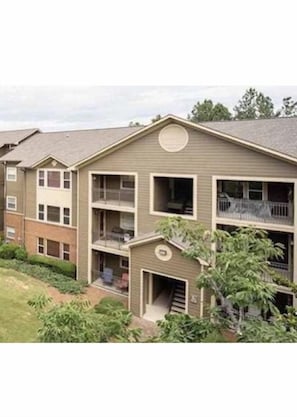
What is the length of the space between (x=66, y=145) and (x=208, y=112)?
1525 mm

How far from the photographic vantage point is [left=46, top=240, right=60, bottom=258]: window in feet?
12.9

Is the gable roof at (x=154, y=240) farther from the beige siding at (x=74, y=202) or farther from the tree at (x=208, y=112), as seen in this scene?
the tree at (x=208, y=112)

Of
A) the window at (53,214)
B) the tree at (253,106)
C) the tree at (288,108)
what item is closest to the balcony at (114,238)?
the window at (53,214)

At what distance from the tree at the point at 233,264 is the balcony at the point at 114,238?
74 centimetres

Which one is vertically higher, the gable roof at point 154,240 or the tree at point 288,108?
the tree at point 288,108

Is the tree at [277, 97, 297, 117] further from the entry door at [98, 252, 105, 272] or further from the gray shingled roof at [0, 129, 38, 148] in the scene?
the gray shingled roof at [0, 129, 38, 148]

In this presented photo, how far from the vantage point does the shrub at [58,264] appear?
3873 millimetres

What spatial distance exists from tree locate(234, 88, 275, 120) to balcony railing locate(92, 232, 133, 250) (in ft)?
5.54

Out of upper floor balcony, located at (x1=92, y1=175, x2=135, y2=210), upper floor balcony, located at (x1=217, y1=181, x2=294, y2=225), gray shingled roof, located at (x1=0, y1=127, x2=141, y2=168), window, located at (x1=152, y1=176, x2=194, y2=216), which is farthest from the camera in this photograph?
upper floor balcony, located at (x1=92, y1=175, x2=135, y2=210)

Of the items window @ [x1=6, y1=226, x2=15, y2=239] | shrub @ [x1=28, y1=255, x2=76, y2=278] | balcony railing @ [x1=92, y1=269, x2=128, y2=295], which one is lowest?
balcony railing @ [x1=92, y1=269, x2=128, y2=295]

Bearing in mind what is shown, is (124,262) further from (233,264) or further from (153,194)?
(233,264)

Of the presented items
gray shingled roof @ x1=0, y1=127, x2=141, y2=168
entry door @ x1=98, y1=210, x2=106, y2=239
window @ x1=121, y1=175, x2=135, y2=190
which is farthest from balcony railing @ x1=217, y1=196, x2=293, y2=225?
entry door @ x1=98, y1=210, x2=106, y2=239
